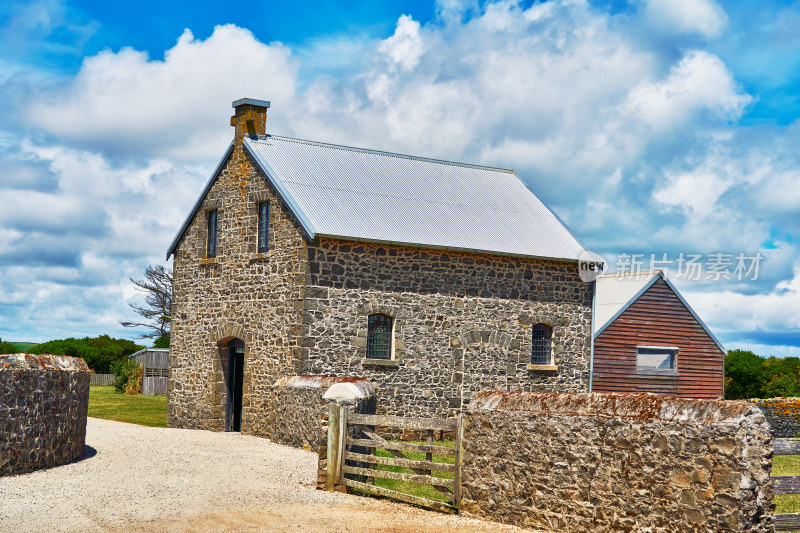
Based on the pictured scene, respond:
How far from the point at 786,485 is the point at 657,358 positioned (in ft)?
70.1

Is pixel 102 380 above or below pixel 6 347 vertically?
below

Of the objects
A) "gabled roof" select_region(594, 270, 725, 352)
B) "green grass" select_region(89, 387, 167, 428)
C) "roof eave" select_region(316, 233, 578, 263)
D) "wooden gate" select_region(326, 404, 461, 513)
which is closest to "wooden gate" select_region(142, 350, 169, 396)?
"green grass" select_region(89, 387, 167, 428)

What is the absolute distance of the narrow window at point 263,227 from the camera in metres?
22.0

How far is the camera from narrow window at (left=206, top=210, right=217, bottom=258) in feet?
78.6

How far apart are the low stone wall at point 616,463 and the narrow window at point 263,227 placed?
39.9ft

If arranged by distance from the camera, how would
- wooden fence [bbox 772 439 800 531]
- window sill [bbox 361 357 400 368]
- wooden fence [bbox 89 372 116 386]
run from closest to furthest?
wooden fence [bbox 772 439 800 531] → window sill [bbox 361 357 400 368] → wooden fence [bbox 89 372 116 386]

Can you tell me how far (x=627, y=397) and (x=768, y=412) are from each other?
1687 cm

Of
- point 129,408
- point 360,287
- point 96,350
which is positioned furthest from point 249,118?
point 96,350

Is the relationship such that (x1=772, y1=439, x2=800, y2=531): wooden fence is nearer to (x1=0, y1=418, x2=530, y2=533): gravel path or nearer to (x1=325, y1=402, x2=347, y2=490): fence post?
(x1=0, y1=418, x2=530, y2=533): gravel path

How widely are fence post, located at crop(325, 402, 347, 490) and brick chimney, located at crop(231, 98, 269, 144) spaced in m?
12.5

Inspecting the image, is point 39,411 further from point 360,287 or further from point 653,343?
point 653,343

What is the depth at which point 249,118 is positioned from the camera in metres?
23.2

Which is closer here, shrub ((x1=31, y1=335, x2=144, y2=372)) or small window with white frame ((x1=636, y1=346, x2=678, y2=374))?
small window with white frame ((x1=636, y1=346, x2=678, y2=374))

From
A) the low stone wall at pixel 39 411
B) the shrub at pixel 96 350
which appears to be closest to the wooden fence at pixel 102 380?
the shrub at pixel 96 350
